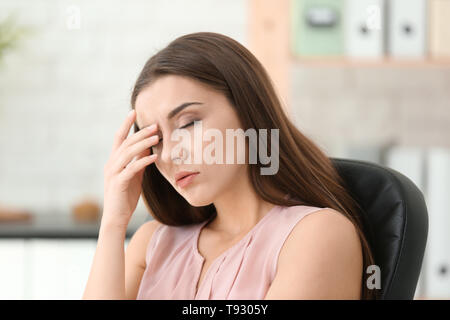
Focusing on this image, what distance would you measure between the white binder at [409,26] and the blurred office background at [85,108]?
21cm

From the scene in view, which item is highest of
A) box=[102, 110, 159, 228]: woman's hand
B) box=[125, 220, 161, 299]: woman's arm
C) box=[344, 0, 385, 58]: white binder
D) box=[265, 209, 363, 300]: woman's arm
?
box=[344, 0, 385, 58]: white binder

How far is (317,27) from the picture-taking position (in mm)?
2086

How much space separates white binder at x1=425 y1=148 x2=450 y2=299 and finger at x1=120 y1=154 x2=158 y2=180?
4.13ft

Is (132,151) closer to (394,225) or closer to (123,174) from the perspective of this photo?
(123,174)

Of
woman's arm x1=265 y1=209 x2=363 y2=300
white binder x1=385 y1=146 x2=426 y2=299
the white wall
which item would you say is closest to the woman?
woman's arm x1=265 y1=209 x2=363 y2=300

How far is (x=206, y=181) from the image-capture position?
1.04 m

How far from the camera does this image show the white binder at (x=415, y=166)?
2.04 metres

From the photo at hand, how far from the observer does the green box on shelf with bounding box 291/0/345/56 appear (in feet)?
6.80

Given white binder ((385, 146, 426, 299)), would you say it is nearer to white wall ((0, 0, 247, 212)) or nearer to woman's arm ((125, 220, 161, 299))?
white wall ((0, 0, 247, 212))

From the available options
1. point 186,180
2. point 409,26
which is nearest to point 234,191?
point 186,180

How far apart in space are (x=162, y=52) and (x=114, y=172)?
0.80ft

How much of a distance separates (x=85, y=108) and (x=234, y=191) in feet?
5.31

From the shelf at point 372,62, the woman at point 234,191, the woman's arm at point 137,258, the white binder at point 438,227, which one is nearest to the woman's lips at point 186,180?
the woman at point 234,191
